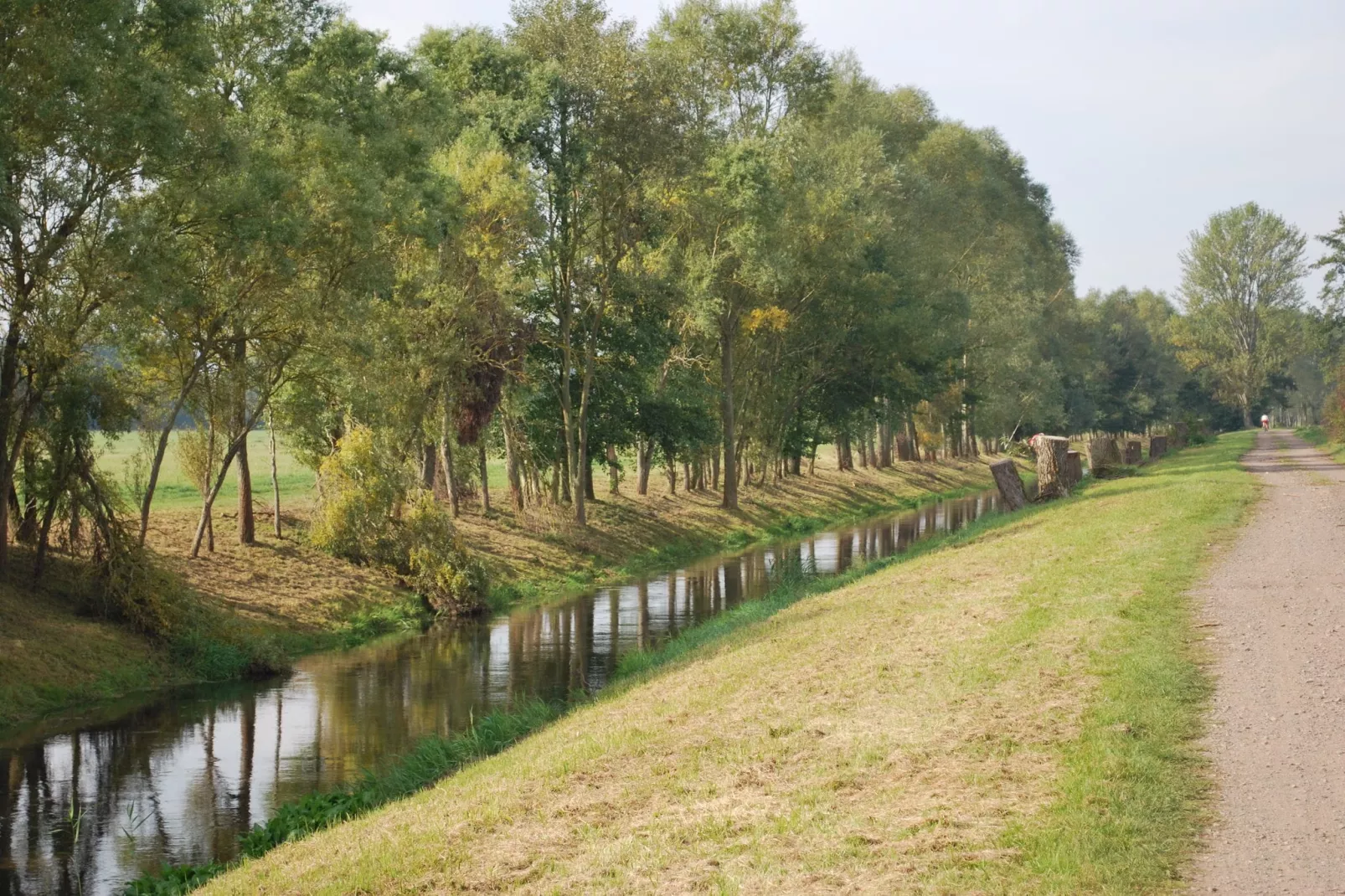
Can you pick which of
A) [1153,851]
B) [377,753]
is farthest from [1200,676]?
[377,753]

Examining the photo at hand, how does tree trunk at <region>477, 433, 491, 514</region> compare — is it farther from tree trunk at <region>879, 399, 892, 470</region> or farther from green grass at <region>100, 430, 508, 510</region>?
tree trunk at <region>879, 399, 892, 470</region>

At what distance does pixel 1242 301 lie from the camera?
128625 millimetres

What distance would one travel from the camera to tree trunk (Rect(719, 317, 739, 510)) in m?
48.8

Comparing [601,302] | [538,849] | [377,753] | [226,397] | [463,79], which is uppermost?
[463,79]

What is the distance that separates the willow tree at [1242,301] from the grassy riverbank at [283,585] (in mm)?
89109

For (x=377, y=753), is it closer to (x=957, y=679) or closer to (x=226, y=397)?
(x=957, y=679)

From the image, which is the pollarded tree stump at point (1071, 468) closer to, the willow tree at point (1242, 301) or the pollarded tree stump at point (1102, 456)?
the pollarded tree stump at point (1102, 456)

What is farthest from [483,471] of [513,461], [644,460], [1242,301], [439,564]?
[1242,301]

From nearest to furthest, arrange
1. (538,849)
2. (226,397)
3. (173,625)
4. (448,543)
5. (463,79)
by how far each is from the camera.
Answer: (538,849) < (173,625) < (226,397) < (448,543) < (463,79)

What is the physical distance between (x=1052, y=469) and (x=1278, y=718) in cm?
2781

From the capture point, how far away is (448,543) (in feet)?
100

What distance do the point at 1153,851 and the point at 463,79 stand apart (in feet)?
111

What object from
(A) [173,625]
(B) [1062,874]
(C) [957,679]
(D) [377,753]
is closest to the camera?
(B) [1062,874]

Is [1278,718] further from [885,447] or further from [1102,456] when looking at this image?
[885,447]
